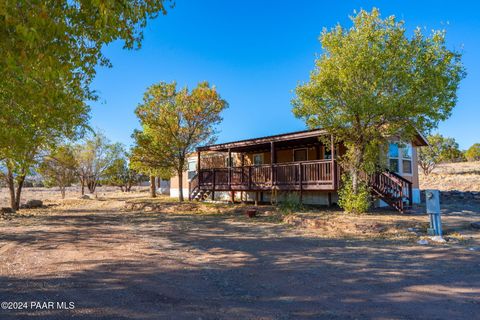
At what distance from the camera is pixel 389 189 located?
1446cm

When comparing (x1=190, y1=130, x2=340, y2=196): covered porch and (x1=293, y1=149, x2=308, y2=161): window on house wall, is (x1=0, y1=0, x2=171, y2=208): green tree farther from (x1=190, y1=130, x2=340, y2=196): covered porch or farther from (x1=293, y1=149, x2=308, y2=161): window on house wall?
(x1=293, y1=149, x2=308, y2=161): window on house wall

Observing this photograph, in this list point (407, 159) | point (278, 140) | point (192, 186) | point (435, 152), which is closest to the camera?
point (278, 140)

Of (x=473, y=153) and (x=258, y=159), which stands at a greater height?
(x=473, y=153)

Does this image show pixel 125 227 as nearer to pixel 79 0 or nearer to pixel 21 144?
pixel 21 144

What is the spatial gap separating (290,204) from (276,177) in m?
1.60

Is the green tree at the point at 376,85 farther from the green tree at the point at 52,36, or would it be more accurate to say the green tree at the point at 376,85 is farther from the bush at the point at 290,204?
the green tree at the point at 52,36

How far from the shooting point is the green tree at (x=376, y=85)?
11898mm

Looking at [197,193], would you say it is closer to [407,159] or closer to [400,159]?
[400,159]

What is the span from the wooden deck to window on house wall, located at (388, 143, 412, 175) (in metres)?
4.11

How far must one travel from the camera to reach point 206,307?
430 centimetres

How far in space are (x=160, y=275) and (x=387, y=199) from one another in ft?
36.3

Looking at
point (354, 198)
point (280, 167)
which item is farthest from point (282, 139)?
point (354, 198)

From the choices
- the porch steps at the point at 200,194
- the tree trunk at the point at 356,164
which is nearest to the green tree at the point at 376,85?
the tree trunk at the point at 356,164

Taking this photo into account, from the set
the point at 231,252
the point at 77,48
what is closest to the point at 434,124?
the point at 231,252
